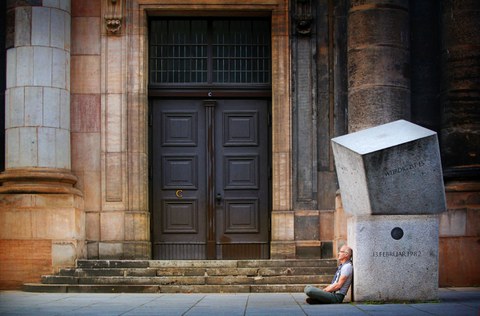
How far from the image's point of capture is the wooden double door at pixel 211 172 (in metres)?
17.8

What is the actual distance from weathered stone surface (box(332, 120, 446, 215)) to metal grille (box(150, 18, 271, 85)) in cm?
628

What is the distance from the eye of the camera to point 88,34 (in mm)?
17438

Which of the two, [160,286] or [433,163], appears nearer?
[433,163]

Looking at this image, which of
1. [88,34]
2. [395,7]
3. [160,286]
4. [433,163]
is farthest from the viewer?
[88,34]

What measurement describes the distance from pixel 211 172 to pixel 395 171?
6751 millimetres

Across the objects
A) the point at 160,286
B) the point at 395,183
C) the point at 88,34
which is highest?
the point at 88,34

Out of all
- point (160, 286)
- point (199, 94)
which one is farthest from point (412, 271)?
point (199, 94)

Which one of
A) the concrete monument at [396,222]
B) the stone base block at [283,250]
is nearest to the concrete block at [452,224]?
the stone base block at [283,250]

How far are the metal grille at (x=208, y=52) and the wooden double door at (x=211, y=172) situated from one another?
50 cm

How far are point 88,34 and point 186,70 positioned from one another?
218cm

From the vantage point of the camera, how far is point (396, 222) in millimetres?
11953

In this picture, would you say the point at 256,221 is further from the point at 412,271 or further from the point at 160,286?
the point at 412,271

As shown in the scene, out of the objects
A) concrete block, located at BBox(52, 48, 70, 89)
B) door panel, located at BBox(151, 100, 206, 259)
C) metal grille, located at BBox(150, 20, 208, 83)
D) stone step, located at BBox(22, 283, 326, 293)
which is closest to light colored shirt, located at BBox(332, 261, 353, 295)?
stone step, located at BBox(22, 283, 326, 293)

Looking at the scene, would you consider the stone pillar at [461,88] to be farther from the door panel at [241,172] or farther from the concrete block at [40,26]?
the concrete block at [40,26]
